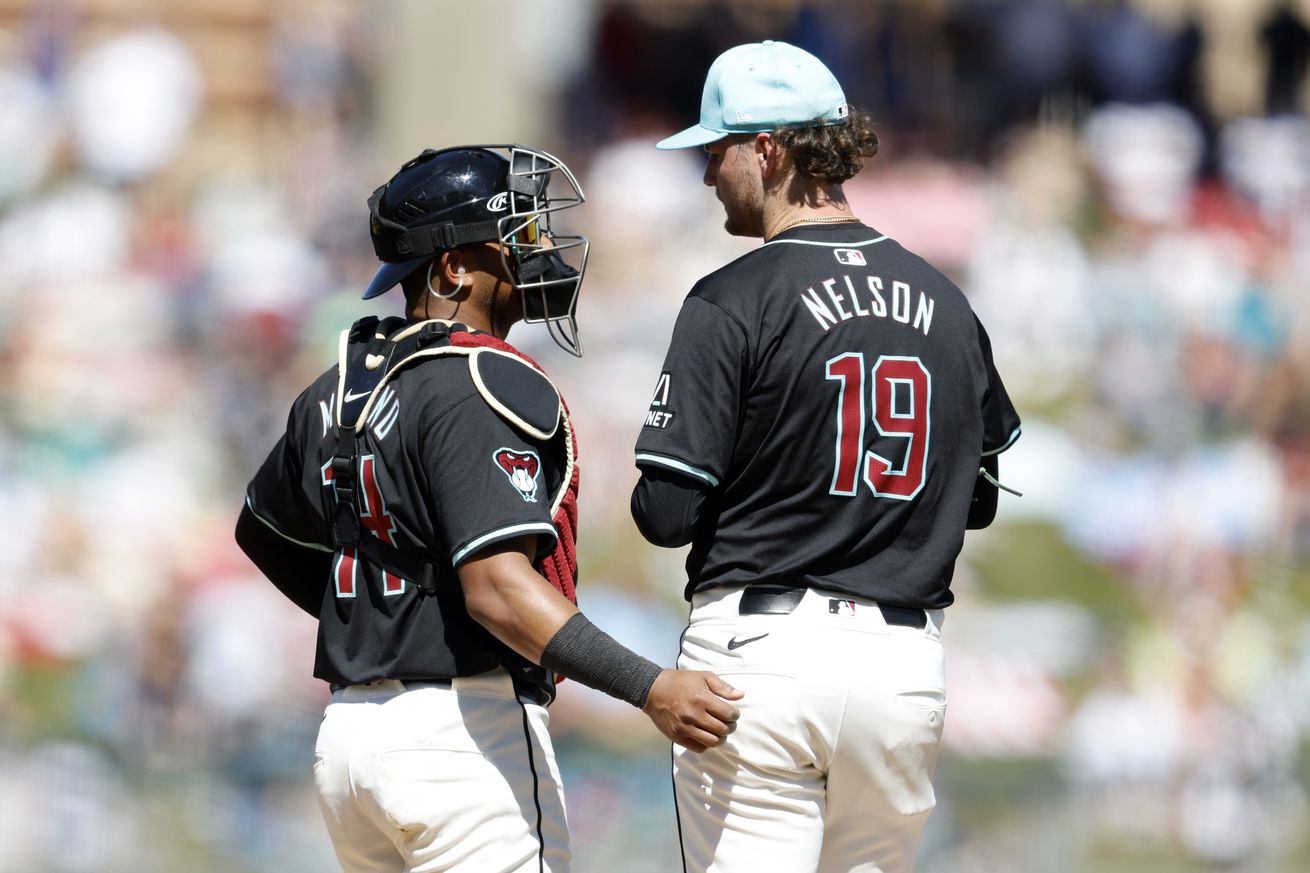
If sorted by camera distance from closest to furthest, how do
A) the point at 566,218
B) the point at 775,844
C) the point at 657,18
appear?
the point at 775,844 → the point at 566,218 → the point at 657,18

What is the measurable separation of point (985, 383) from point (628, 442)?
413 centimetres

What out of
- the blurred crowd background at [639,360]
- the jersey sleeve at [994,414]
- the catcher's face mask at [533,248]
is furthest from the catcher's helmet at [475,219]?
the blurred crowd background at [639,360]

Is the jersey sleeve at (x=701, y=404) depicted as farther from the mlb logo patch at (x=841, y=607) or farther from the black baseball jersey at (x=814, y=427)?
the mlb logo patch at (x=841, y=607)

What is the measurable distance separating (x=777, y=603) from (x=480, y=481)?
0.59 meters

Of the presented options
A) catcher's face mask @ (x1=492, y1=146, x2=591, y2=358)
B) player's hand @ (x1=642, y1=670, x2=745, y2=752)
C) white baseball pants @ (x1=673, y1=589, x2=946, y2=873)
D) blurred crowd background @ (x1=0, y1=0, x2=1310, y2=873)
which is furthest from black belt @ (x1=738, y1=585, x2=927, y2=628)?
blurred crowd background @ (x1=0, y1=0, x2=1310, y2=873)

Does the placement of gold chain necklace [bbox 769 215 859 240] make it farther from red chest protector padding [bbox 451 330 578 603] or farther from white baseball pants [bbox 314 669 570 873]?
white baseball pants [bbox 314 669 570 873]

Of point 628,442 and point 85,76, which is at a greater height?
point 85,76

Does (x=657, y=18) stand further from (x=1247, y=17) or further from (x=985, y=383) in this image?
(x=985, y=383)

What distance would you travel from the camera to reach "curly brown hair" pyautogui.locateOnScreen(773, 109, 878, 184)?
123 inches

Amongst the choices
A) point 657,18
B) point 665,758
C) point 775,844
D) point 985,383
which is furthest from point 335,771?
point 657,18

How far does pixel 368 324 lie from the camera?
Answer: 10.4 ft

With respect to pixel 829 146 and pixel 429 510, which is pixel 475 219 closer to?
pixel 429 510

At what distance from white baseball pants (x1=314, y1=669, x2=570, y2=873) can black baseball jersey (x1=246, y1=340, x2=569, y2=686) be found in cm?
6

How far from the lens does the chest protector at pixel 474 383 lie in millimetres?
2922
